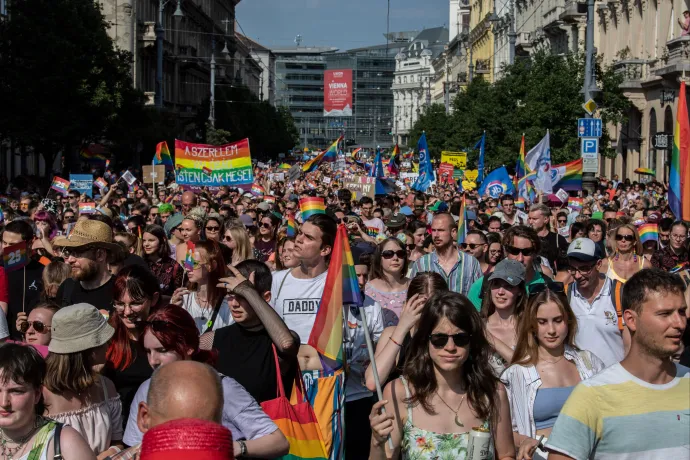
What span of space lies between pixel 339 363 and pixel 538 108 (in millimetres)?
30824

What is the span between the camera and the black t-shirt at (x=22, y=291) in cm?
775

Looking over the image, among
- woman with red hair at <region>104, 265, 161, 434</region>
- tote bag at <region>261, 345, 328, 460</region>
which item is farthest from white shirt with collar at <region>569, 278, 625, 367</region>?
woman with red hair at <region>104, 265, 161, 434</region>

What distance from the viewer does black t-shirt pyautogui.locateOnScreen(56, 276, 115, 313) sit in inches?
267

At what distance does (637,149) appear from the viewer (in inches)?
1730

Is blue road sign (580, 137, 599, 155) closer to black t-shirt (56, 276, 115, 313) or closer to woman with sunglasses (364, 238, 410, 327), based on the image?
woman with sunglasses (364, 238, 410, 327)

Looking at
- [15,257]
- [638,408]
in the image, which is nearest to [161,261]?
[15,257]

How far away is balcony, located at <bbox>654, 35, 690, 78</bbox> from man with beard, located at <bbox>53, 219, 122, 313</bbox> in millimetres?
28661

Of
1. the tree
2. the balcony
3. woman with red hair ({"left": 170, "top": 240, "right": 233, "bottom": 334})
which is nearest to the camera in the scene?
woman with red hair ({"left": 170, "top": 240, "right": 233, "bottom": 334})

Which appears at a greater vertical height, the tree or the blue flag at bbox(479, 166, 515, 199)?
the tree

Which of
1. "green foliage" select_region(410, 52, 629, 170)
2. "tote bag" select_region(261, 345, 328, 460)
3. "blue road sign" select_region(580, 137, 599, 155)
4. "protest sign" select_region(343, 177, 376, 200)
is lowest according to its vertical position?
"tote bag" select_region(261, 345, 328, 460)

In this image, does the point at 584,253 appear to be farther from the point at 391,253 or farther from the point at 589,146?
the point at 589,146

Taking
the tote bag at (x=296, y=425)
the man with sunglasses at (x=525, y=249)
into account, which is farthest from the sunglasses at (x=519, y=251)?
the tote bag at (x=296, y=425)

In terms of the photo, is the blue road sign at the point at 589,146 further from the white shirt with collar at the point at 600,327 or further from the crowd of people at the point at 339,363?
the white shirt with collar at the point at 600,327

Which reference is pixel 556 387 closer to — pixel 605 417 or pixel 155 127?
pixel 605 417
